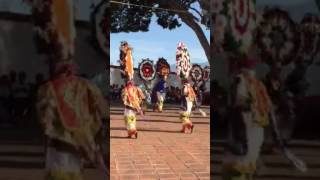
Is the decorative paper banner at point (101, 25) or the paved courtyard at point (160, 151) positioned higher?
the decorative paper banner at point (101, 25)

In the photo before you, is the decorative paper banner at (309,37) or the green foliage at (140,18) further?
the green foliage at (140,18)

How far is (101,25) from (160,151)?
219 inches

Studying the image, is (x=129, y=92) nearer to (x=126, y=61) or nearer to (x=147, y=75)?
(x=126, y=61)

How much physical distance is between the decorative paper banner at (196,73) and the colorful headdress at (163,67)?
0.49 metres

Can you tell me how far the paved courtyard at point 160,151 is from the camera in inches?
291

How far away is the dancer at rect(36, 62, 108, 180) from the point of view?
3.73 meters

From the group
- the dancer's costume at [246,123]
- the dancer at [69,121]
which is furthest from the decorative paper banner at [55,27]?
the dancer's costume at [246,123]

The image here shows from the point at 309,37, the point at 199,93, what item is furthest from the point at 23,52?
the point at 199,93

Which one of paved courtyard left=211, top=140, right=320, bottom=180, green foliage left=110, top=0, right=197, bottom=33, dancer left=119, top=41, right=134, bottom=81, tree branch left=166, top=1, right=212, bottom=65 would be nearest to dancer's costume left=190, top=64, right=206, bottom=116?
dancer left=119, top=41, right=134, bottom=81

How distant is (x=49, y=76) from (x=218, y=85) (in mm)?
1174

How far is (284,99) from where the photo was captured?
413cm

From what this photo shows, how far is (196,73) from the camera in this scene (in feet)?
40.7

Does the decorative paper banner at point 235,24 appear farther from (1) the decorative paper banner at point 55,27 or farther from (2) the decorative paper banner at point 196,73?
(2) the decorative paper banner at point 196,73

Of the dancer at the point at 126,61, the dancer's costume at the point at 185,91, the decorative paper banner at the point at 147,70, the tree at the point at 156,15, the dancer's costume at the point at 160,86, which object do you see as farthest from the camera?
the decorative paper banner at the point at 147,70
